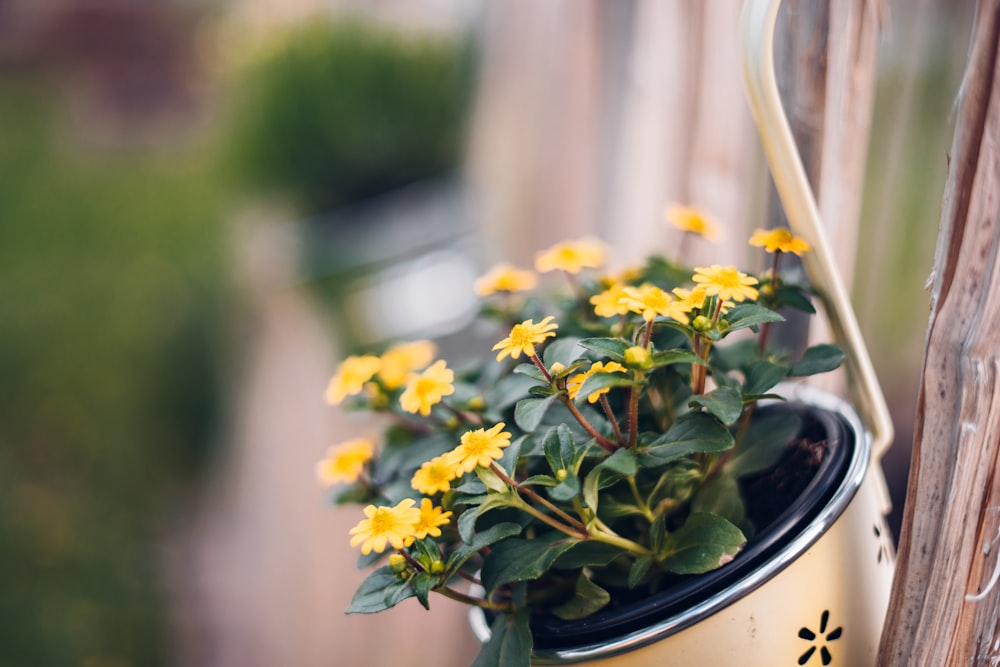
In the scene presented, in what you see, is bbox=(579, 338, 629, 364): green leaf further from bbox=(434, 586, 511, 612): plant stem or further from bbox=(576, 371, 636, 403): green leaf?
bbox=(434, 586, 511, 612): plant stem

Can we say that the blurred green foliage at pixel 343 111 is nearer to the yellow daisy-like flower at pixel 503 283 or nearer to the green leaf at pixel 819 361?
the yellow daisy-like flower at pixel 503 283

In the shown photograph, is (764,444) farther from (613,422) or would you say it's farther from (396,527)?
(396,527)

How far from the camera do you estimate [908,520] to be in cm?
38

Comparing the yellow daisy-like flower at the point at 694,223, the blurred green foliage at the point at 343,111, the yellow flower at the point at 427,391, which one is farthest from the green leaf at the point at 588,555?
the blurred green foliage at the point at 343,111

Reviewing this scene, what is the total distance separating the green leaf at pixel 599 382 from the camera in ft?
1.22

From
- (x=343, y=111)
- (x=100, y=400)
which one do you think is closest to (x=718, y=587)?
(x=343, y=111)

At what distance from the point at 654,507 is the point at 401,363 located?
18 cm

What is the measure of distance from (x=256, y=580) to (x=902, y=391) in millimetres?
1242

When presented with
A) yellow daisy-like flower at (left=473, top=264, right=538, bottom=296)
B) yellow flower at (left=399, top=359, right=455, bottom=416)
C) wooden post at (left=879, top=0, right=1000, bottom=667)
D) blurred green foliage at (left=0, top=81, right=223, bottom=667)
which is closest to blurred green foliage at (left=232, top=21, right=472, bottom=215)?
blurred green foliage at (left=0, top=81, right=223, bottom=667)

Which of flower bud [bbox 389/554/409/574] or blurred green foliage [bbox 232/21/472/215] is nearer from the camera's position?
flower bud [bbox 389/554/409/574]

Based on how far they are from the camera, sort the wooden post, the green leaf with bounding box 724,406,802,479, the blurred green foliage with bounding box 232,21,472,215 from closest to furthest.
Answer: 1. the wooden post
2. the green leaf with bounding box 724,406,802,479
3. the blurred green foliage with bounding box 232,21,472,215

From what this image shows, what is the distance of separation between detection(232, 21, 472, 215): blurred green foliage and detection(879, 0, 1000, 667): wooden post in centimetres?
146

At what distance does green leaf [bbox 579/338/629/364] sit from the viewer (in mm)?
388

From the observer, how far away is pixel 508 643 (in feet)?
1.28
